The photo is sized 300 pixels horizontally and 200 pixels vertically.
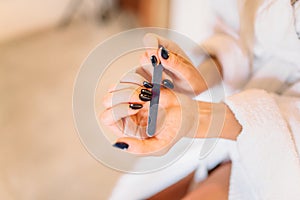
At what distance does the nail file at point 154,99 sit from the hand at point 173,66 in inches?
0.5

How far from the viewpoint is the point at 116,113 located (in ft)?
1.70

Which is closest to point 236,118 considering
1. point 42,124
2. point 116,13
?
point 42,124

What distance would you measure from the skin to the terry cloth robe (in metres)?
0.04

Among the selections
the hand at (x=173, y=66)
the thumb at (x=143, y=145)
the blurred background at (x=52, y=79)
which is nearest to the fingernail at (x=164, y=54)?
the hand at (x=173, y=66)

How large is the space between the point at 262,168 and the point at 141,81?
218 millimetres

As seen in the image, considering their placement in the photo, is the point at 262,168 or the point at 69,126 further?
the point at 69,126

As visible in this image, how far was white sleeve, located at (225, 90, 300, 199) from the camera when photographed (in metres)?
0.55

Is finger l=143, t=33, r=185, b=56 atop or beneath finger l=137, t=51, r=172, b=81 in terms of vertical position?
atop

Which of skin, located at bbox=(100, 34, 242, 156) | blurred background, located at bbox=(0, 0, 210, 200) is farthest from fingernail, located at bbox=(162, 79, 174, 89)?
blurred background, located at bbox=(0, 0, 210, 200)

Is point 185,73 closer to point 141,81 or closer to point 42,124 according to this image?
point 141,81

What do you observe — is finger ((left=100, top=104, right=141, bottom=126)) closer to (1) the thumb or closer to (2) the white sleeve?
(1) the thumb

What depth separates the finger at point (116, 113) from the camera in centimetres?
52

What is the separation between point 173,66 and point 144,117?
0.08m

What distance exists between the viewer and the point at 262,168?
566 millimetres
